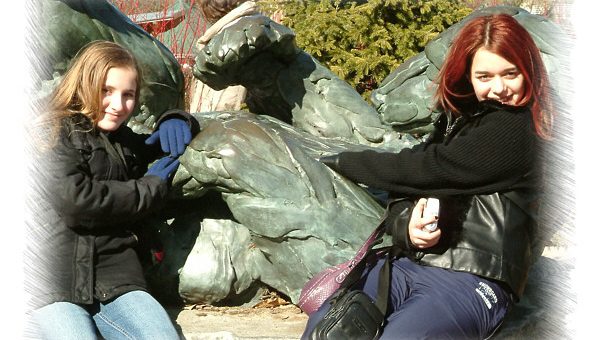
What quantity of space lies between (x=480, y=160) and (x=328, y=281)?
22.4 inches

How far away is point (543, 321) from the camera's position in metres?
2.31

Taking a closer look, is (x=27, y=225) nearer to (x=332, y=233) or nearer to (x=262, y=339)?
(x=262, y=339)

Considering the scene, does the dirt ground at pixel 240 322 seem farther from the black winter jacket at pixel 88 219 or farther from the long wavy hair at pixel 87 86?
the long wavy hair at pixel 87 86

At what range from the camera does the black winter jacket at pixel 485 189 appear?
196cm

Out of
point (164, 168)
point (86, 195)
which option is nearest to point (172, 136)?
point (164, 168)

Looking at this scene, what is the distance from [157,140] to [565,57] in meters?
1.27

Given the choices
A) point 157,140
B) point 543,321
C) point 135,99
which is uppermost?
point 135,99

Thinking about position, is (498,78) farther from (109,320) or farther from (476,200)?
(109,320)

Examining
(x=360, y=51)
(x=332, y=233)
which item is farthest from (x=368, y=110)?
(x=360, y=51)

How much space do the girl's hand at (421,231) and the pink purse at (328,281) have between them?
0.51 ft

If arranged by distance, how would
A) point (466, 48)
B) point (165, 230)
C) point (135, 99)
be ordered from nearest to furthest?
point (466, 48)
point (135, 99)
point (165, 230)

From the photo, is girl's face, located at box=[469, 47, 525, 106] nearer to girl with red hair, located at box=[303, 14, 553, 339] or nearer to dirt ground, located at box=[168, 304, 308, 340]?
girl with red hair, located at box=[303, 14, 553, 339]

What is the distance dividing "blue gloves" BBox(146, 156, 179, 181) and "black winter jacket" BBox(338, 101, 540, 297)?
2.49 ft

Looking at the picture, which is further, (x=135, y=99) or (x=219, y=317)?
(x=219, y=317)
